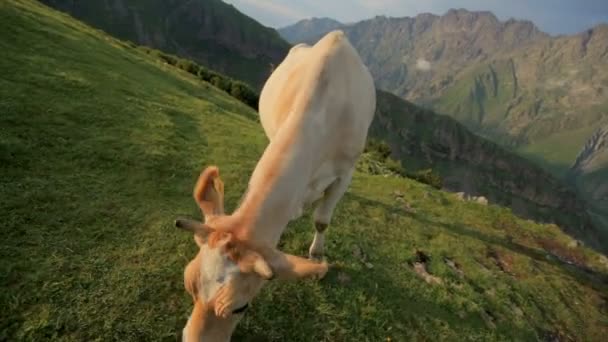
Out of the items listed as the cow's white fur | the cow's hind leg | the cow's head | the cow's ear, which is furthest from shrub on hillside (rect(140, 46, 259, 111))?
the cow's head

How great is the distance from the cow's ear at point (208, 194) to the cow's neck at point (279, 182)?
0.99 feet

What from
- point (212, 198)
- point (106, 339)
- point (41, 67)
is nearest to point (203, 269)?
point (212, 198)

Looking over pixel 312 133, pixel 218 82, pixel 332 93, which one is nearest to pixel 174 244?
→ pixel 312 133

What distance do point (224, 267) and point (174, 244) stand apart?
18.7 ft

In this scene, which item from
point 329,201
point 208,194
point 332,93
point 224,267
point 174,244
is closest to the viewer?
point 224,267

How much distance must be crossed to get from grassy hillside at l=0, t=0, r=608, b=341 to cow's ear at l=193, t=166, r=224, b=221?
3692 millimetres

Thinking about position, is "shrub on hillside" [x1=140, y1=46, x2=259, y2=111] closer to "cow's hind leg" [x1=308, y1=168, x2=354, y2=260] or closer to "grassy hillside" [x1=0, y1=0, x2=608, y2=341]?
"grassy hillside" [x1=0, y1=0, x2=608, y2=341]

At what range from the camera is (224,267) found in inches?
194

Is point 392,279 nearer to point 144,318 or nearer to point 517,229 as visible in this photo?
point 144,318

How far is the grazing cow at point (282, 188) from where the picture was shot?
4.95m

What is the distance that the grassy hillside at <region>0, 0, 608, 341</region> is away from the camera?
8.26 meters

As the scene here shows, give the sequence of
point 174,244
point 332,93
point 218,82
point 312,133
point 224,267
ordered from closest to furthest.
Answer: point 224,267 < point 312,133 < point 332,93 < point 174,244 < point 218,82

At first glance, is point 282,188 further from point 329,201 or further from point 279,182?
point 329,201

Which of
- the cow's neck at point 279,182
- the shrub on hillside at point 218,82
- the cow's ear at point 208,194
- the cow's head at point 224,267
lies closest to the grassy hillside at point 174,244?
the cow's head at point 224,267
